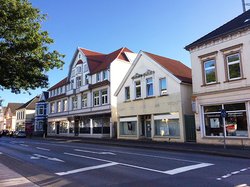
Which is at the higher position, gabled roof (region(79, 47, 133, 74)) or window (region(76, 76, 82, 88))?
gabled roof (region(79, 47, 133, 74))

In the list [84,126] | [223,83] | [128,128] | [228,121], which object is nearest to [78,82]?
[84,126]

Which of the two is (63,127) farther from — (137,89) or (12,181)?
(12,181)

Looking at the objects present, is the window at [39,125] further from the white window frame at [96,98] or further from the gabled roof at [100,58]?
the white window frame at [96,98]

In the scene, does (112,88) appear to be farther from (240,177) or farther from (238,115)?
(240,177)

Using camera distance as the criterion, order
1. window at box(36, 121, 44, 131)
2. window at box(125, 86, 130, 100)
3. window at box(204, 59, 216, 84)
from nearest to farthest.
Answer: window at box(204, 59, 216, 84) → window at box(125, 86, 130, 100) → window at box(36, 121, 44, 131)

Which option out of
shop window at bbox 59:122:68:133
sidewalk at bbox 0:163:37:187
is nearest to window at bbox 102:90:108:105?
shop window at bbox 59:122:68:133

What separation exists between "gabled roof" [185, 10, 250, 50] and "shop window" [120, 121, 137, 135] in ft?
34.4

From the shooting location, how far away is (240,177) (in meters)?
8.37

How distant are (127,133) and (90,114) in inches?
388

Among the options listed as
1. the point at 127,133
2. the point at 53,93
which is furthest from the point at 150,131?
the point at 53,93

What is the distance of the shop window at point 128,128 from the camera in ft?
94.2

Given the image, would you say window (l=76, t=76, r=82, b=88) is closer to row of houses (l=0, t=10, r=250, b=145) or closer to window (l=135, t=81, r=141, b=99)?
row of houses (l=0, t=10, r=250, b=145)

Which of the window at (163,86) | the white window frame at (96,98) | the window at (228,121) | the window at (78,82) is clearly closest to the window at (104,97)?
the white window frame at (96,98)

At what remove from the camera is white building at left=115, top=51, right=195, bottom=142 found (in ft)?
79.0
